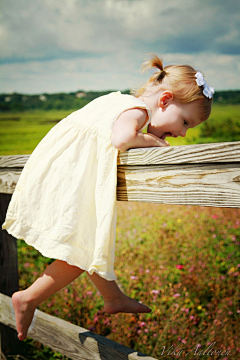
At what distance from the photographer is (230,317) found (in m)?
2.56

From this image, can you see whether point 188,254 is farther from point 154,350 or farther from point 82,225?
point 82,225

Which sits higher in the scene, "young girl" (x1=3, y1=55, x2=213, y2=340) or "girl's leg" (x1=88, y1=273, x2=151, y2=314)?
"young girl" (x1=3, y1=55, x2=213, y2=340)

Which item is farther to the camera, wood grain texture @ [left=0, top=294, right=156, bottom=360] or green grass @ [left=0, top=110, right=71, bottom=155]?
green grass @ [left=0, top=110, right=71, bottom=155]

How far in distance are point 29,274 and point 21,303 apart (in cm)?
248

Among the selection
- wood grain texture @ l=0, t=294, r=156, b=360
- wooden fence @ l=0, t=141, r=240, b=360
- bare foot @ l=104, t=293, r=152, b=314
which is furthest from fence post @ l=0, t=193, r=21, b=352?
bare foot @ l=104, t=293, r=152, b=314

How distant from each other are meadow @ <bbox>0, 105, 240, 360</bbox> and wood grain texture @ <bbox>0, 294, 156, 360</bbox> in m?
0.68

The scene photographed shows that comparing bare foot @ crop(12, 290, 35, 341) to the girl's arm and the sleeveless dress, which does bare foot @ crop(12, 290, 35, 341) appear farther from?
the girl's arm

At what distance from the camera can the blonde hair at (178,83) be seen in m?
1.34

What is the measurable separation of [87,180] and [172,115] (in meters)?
0.49

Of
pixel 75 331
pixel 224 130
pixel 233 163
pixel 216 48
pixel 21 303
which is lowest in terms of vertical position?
pixel 75 331

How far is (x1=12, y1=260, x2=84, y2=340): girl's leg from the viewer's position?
1205 millimetres

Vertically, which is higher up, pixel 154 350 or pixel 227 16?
pixel 227 16

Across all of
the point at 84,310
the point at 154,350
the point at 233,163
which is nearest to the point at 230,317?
the point at 154,350

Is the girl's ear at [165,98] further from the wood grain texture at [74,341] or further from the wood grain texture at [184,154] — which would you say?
the wood grain texture at [74,341]
